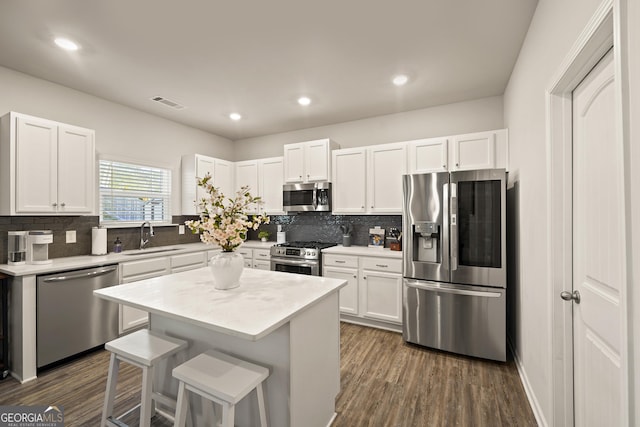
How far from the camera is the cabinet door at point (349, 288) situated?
11.7 feet

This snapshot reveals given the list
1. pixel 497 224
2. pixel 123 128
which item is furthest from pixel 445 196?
pixel 123 128

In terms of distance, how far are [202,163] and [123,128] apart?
1054 mm

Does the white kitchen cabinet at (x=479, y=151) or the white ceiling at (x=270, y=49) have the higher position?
the white ceiling at (x=270, y=49)

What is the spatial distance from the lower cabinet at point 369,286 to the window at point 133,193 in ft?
8.31

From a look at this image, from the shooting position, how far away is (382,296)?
339 cm

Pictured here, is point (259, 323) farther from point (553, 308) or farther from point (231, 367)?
point (553, 308)

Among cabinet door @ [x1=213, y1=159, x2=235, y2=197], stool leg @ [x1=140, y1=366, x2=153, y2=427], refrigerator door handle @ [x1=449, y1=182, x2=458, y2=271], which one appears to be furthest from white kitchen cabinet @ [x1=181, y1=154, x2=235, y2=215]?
refrigerator door handle @ [x1=449, y1=182, x2=458, y2=271]

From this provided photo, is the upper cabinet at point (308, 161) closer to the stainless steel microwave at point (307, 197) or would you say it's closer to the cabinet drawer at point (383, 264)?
the stainless steel microwave at point (307, 197)

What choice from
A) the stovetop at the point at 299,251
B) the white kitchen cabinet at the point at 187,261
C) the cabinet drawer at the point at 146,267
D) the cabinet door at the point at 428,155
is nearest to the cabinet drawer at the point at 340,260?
the stovetop at the point at 299,251

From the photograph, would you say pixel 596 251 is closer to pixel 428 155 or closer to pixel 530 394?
pixel 530 394

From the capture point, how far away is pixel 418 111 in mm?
3871

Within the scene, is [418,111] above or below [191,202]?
above

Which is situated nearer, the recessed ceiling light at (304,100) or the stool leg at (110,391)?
the stool leg at (110,391)

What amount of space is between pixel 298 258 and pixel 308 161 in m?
1.39
